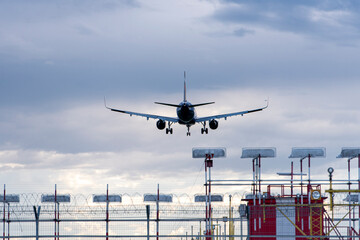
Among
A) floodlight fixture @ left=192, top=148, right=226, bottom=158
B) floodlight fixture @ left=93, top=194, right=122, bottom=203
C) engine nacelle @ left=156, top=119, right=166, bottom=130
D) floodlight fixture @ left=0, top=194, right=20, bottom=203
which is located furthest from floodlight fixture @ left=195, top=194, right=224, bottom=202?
engine nacelle @ left=156, top=119, right=166, bottom=130

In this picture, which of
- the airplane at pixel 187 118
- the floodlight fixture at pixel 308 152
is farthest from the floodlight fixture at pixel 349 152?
the airplane at pixel 187 118

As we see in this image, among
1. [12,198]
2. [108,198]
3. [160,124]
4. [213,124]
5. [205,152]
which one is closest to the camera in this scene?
[108,198]

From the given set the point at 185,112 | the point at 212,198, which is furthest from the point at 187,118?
the point at 212,198

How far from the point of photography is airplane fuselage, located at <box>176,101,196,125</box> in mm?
90250

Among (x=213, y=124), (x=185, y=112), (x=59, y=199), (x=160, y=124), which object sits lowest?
(x=59, y=199)

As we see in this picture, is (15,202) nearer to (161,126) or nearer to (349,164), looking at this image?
(349,164)

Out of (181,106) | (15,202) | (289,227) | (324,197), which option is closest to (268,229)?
(289,227)

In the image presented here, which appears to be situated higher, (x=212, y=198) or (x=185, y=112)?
(x=185, y=112)

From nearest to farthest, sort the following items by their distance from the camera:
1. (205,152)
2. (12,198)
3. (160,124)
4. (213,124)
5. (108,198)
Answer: (108,198), (205,152), (12,198), (213,124), (160,124)

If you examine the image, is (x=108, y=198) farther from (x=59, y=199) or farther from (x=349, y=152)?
(x=349, y=152)

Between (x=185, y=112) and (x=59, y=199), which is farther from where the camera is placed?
(x=185, y=112)

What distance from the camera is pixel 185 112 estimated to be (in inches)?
3558

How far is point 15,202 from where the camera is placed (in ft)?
199

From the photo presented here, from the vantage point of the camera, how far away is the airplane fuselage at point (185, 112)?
90.2 meters
